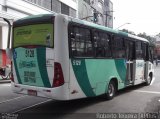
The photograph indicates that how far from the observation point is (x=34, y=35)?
948 cm

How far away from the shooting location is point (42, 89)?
29.9ft

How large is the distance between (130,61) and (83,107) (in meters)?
4.58

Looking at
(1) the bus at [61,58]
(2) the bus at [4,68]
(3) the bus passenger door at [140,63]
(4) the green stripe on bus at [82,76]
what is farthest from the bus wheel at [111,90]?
(2) the bus at [4,68]

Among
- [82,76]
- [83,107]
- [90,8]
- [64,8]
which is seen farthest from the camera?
[90,8]

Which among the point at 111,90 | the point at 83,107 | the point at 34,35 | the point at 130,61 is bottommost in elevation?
the point at 83,107

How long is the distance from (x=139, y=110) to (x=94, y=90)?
63.9 inches

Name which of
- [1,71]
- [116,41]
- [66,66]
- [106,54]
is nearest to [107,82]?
[106,54]

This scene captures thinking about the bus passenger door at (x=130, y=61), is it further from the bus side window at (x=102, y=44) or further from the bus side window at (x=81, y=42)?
the bus side window at (x=81, y=42)

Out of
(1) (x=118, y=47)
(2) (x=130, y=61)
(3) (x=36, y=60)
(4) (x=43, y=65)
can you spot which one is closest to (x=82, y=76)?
(4) (x=43, y=65)

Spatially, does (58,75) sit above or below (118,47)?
below

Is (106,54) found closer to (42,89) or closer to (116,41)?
(116,41)

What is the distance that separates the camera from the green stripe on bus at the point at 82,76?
370 inches

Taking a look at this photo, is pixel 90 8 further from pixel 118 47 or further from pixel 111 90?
A: pixel 111 90

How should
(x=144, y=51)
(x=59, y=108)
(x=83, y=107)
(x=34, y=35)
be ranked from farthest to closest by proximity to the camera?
(x=144, y=51) → (x=83, y=107) → (x=59, y=108) → (x=34, y=35)
